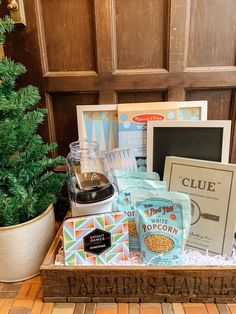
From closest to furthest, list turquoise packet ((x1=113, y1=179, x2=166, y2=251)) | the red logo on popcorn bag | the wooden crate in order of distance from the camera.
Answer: the wooden crate < turquoise packet ((x1=113, y1=179, x2=166, y2=251)) < the red logo on popcorn bag

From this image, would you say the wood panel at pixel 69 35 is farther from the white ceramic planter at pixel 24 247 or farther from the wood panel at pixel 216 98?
the white ceramic planter at pixel 24 247

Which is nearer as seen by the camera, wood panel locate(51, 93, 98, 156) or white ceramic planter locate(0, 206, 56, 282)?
white ceramic planter locate(0, 206, 56, 282)

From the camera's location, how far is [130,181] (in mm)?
882

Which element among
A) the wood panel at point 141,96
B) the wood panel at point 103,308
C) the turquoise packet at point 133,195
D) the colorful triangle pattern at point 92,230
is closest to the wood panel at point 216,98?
the wood panel at point 141,96

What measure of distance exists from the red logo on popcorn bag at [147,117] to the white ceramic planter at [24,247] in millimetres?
451

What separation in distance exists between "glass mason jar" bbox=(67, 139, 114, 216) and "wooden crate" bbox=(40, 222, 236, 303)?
0.17 meters

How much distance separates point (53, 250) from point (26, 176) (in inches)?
9.8

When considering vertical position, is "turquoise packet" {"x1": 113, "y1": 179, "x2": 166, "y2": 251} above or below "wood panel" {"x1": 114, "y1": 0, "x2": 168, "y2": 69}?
below

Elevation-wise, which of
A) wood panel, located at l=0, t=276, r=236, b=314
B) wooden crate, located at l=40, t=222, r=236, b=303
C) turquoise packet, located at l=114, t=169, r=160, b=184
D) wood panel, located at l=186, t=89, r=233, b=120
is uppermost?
wood panel, located at l=186, t=89, r=233, b=120

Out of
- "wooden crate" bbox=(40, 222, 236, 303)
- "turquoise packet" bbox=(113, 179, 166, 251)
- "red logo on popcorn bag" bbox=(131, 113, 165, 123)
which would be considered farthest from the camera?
"red logo on popcorn bag" bbox=(131, 113, 165, 123)

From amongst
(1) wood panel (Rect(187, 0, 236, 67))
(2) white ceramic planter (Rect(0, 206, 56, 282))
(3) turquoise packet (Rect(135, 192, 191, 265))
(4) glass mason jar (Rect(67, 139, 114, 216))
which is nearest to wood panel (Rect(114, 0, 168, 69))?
(1) wood panel (Rect(187, 0, 236, 67))

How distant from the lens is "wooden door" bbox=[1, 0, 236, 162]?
0.90m

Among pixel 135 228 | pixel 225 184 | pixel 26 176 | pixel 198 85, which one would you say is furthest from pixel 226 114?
pixel 26 176

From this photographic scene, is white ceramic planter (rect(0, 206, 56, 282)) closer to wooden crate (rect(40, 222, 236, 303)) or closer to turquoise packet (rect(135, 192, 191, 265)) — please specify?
wooden crate (rect(40, 222, 236, 303))
